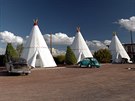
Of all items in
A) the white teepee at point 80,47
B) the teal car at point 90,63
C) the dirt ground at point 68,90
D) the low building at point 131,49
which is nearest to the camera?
the dirt ground at point 68,90

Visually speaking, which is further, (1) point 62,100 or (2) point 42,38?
(2) point 42,38

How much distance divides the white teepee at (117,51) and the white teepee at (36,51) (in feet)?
60.6

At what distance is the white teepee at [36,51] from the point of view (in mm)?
28266

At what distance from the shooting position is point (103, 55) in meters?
40.8

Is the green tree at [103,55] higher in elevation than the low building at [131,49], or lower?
lower

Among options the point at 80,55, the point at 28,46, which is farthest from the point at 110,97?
the point at 80,55

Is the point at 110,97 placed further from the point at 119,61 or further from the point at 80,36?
the point at 119,61

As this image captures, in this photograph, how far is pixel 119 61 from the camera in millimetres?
43781

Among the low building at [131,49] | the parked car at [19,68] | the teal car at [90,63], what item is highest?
the low building at [131,49]

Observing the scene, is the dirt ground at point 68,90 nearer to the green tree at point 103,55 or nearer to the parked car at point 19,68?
the parked car at point 19,68

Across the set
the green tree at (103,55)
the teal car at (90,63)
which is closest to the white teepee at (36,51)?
the teal car at (90,63)

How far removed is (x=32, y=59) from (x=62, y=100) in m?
21.2

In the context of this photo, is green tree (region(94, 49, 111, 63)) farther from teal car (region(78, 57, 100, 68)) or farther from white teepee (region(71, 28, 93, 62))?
teal car (region(78, 57, 100, 68))

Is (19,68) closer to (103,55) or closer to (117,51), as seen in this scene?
(103,55)
